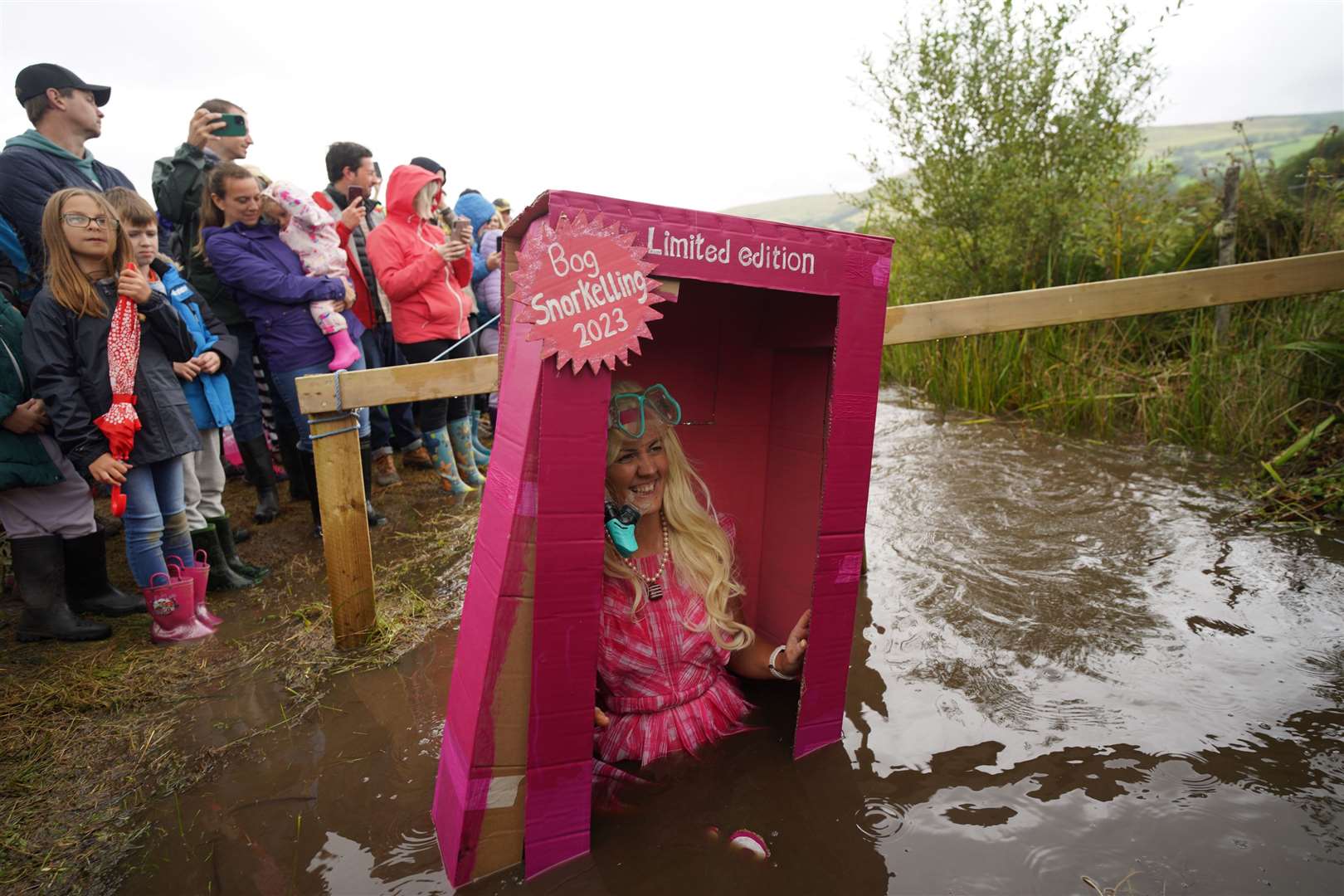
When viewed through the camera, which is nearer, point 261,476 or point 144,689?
point 144,689

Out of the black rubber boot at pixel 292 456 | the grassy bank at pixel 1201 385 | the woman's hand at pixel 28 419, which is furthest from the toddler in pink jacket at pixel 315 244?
the grassy bank at pixel 1201 385

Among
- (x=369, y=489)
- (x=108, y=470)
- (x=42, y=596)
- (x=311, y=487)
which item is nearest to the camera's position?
(x=108, y=470)

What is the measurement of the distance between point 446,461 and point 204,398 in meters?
1.55

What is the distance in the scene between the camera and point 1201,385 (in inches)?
203

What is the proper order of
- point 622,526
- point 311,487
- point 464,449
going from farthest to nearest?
1. point 464,449
2. point 311,487
3. point 622,526

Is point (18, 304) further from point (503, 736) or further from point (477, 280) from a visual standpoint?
point (503, 736)

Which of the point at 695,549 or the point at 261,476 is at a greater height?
the point at 695,549

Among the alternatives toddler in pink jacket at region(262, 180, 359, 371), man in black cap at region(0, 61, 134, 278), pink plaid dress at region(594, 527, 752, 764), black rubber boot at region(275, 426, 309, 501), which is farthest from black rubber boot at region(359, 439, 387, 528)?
pink plaid dress at region(594, 527, 752, 764)

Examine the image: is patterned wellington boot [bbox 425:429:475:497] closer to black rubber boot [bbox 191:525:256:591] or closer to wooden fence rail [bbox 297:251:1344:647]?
black rubber boot [bbox 191:525:256:591]

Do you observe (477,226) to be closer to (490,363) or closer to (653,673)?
(490,363)

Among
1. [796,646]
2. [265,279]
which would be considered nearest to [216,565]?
[265,279]

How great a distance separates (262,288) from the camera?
4066 mm

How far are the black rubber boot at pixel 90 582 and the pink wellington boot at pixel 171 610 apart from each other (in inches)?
16.7

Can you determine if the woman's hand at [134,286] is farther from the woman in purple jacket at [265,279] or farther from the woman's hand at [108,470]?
the woman in purple jacket at [265,279]
